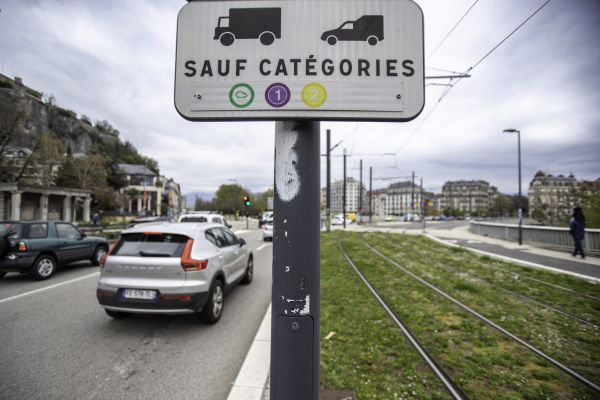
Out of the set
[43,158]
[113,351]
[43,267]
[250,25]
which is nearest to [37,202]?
[43,158]

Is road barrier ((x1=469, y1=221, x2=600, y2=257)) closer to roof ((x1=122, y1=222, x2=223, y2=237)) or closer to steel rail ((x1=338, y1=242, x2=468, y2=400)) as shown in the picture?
steel rail ((x1=338, y1=242, x2=468, y2=400))

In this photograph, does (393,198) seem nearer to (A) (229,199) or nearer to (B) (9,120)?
(A) (229,199)

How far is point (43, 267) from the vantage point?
7.80m

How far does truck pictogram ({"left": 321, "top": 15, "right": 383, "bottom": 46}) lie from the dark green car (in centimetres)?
884

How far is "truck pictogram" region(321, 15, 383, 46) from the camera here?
128 cm

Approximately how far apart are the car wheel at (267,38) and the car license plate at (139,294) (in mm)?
4019

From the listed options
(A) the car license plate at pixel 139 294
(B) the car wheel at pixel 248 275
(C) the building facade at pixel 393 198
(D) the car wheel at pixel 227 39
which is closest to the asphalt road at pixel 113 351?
A: (A) the car license plate at pixel 139 294

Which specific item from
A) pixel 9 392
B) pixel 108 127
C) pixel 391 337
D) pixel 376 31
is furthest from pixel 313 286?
pixel 108 127

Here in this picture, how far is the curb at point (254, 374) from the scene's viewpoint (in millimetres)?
2713

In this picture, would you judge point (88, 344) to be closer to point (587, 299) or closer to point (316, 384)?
point (316, 384)

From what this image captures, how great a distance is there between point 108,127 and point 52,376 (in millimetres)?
120262

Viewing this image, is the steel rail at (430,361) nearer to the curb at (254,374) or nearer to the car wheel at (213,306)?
the curb at (254,374)

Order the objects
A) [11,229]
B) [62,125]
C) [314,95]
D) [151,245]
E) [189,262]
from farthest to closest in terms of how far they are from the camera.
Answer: [62,125], [11,229], [151,245], [189,262], [314,95]

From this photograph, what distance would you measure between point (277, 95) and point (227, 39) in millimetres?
374
